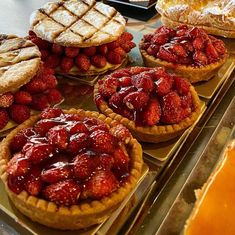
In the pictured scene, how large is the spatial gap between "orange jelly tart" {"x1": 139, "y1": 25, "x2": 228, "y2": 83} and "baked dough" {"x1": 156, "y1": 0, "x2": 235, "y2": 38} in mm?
279

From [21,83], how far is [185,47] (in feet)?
2.73

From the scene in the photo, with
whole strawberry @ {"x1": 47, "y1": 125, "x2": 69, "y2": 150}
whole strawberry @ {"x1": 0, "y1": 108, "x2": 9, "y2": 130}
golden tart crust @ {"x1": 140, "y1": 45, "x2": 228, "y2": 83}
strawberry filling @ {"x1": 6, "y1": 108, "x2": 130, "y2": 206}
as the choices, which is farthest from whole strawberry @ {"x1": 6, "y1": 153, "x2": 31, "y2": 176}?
golden tart crust @ {"x1": 140, "y1": 45, "x2": 228, "y2": 83}

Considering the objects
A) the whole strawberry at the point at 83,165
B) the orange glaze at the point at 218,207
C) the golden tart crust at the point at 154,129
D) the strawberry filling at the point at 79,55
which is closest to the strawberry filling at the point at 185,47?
the strawberry filling at the point at 79,55

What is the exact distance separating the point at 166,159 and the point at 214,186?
269 millimetres

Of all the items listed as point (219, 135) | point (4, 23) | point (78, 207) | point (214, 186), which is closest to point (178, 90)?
point (219, 135)

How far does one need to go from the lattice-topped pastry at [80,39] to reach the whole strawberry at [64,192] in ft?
2.88

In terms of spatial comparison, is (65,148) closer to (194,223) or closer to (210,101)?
(194,223)

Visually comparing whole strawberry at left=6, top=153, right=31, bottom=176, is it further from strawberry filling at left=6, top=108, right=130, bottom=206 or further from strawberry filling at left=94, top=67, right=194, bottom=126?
strawberry filling at left=94, top=67, right=194, bottom=126

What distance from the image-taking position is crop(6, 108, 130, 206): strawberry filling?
3.63 feet

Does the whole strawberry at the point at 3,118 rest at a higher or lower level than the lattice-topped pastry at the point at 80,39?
lower

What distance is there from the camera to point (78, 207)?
1.11 metres

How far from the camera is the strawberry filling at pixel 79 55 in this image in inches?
73.2

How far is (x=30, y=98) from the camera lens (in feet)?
5.18

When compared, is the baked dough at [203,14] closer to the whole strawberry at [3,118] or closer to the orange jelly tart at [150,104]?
the orange jelly tart at [150,104]
